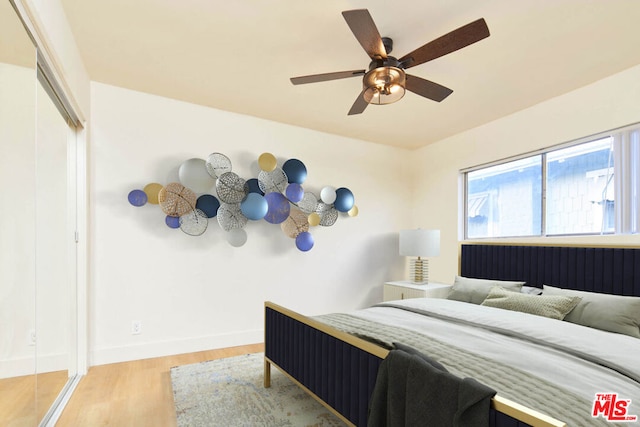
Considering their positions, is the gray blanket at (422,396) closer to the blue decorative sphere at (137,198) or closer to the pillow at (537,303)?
the pillow at (537,303)

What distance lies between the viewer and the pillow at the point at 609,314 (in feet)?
7.22

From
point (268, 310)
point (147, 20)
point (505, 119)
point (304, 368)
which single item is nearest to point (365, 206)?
point (505, 119)

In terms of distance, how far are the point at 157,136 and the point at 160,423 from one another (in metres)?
2.52

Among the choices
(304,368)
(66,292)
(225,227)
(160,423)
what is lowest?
(160,423)

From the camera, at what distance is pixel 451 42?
1.87m

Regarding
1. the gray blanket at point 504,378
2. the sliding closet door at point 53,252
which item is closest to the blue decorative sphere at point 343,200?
the gray blanket at point 504,378

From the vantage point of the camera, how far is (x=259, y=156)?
12.7 feet

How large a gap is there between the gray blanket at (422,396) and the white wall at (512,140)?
264cm

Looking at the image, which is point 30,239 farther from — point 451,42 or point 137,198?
point 451,42

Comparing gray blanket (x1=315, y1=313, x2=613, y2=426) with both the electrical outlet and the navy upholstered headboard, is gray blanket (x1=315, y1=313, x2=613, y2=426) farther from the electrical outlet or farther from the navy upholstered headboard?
the electrical outlet

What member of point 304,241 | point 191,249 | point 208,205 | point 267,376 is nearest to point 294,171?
point 304,241

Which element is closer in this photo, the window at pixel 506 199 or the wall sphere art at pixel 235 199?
the wall sphere art at pixel 235 199

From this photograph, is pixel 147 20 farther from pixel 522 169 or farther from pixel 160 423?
pixel 522 169

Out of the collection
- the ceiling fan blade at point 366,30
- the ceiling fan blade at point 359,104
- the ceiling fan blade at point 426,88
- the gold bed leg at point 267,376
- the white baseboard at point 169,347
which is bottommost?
the white baseboard at point 169,347
